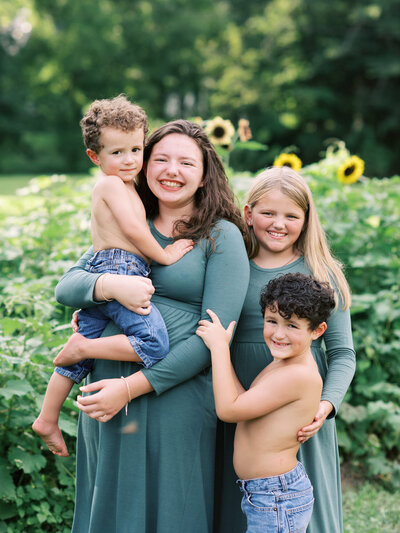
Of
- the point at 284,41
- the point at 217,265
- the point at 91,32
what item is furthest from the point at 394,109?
the point at 217,265

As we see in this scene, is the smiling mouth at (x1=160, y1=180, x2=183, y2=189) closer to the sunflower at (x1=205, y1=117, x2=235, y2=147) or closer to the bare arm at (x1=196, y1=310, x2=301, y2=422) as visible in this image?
the bare arm at (x1=196, y1=310, x2=301, y2=422)

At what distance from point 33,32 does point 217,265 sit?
33027 mm

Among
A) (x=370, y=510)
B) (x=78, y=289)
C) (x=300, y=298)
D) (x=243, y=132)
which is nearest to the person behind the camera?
(x=300, y=298)

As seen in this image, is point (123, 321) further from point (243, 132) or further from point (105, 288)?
point (243, 132)

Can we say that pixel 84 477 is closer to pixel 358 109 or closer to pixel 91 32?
pixel 358 109

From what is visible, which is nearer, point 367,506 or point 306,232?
point 306,232

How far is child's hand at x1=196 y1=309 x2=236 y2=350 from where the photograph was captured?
2.06 meters

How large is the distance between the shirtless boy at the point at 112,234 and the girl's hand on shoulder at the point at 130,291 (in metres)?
0.03

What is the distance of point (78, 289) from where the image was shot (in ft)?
7.09

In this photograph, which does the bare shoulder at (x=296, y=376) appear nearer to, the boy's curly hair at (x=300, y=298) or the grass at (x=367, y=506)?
the boy's curly hair at (x=300, y=298)

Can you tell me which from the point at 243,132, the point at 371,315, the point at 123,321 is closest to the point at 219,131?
the point at 243,132

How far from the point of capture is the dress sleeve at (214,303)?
209 centimetres

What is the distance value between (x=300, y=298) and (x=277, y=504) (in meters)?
0.69

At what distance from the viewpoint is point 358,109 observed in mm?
27750
